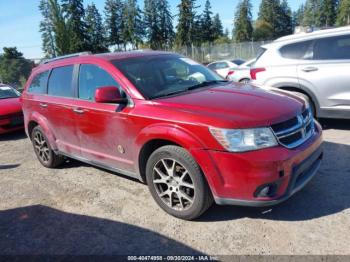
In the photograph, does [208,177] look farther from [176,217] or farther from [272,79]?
[272,79]

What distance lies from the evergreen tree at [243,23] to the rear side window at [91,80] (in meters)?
78.1

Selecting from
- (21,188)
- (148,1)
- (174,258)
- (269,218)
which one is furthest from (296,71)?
(148,1)

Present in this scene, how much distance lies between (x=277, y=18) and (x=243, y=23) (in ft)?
49.2

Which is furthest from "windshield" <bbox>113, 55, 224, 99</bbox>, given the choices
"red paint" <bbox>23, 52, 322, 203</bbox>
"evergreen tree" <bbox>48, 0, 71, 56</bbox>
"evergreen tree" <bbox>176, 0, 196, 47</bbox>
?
"evergreen tree" <bbox>176, 0, 196, 47</bbox>

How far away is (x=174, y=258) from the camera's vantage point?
3170mm

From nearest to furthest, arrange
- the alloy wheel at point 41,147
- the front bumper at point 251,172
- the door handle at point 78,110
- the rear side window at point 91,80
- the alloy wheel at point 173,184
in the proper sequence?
the front bumper at point 251,172 → the alloy wheel at point 173,184 → the rear side window at point 91,80 → the door handle at point 78,110 → the alloy wheel at point 41,147

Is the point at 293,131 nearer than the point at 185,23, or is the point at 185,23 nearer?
the point at 293,131

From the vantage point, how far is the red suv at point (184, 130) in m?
3.22

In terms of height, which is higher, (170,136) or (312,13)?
(312,13)

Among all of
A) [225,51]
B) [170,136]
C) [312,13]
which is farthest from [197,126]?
[312,13]

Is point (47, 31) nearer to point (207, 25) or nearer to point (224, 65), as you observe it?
point (207, 25)

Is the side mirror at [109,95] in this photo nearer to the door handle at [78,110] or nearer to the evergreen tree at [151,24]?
the door handle at [78,110]

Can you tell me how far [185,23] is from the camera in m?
64.1

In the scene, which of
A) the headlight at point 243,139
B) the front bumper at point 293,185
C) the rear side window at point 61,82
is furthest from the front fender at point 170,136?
the rear side window at point 61,82
